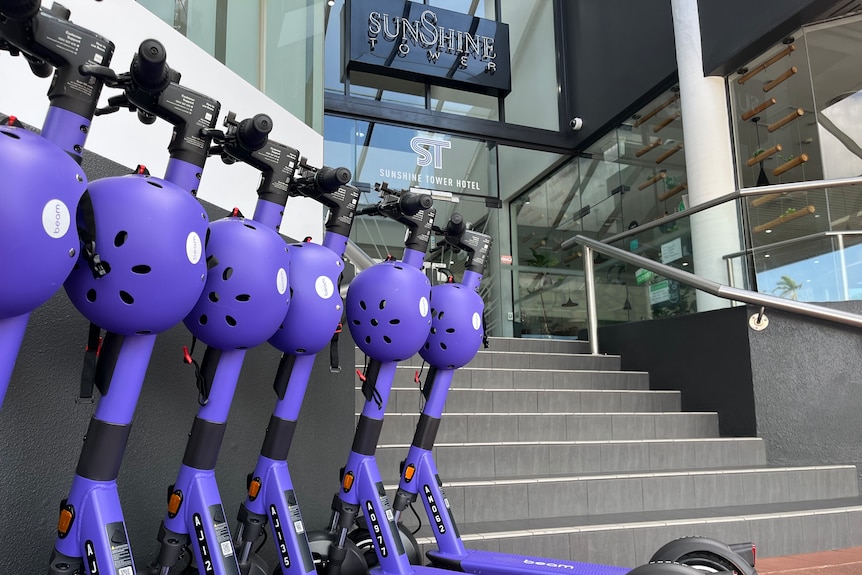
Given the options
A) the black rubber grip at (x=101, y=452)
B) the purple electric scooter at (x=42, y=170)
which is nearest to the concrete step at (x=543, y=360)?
the black rubber grip at (x=101, y=452)

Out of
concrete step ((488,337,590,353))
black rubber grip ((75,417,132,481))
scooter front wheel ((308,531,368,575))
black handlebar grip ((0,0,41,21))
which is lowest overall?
scooter front wheel ((308,531,368,575))

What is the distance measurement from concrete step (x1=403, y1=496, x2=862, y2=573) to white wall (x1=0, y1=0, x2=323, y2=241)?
1657 mm

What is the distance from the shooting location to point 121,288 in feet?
4.51

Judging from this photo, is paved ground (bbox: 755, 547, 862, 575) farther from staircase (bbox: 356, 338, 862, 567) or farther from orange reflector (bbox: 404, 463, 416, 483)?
orange reflector (bbox: 404, 463, 416, 483)

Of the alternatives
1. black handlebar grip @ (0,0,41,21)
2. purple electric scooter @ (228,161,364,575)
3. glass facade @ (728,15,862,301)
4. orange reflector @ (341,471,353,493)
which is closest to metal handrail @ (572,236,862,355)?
glass facade @ (728,15,862,301)

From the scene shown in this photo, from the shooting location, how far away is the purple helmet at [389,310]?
2305 millimetres

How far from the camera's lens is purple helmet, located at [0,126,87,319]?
1.10m

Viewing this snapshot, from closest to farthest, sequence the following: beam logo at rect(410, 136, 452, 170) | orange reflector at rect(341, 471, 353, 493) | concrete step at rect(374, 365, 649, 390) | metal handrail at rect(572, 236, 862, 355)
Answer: orange reflector at rect(341, 471, 353, 493), metal handrail at rect(572, 236, 862, 355), concrete step at rect(374, 365, 649, 390), beam logo at rect(410, 136, 452, 170)

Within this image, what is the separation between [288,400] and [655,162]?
243 inches

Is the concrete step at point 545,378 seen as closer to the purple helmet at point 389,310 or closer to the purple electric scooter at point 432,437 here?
the purple electric scooter at point 432,437

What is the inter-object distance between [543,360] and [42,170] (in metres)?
4.50

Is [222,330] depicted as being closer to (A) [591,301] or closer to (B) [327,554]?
(B) [327,554]

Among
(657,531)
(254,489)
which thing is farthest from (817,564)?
(254,489)

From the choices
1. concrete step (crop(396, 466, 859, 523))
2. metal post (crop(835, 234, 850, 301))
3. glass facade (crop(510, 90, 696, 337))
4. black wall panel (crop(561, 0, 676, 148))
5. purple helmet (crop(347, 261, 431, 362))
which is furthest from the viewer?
black wall panel (crop(561, 0, 676, 148))
